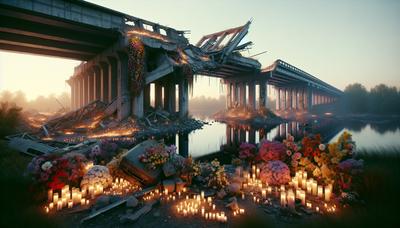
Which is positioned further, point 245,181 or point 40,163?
point 245,181

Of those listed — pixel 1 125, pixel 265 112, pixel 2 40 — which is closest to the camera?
pixel 1 125

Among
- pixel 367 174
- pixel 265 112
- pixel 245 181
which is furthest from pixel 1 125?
pixel 265 112

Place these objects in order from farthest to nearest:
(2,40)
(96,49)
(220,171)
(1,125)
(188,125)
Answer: (188,125) < (96,49) < (2,40) < (1,125) < (220,171)

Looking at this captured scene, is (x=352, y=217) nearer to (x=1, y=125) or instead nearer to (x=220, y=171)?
(x=220, y=171)

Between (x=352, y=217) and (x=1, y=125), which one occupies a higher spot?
(x=1, y=125)

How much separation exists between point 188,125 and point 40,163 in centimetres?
2504

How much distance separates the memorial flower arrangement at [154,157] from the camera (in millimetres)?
7982

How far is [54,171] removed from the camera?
710 centimetres

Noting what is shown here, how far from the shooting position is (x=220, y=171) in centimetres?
816

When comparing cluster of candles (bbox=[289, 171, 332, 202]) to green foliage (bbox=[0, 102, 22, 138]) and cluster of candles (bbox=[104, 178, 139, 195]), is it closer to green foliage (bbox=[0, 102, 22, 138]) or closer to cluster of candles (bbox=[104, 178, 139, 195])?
cluster of candles (bbox=[104, 178, 139, 195])

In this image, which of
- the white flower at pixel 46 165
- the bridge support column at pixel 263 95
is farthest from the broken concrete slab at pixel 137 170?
the bridge support column at pixel 263 95

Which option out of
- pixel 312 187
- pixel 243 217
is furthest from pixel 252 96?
pixel 243 217

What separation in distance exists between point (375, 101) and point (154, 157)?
101510 mm

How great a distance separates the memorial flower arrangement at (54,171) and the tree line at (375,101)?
93899 mm
